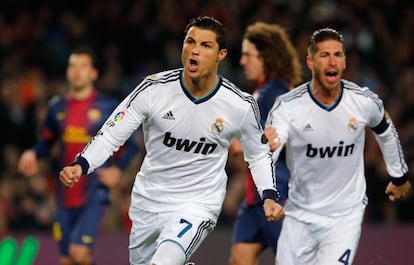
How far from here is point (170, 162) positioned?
22.6 ft

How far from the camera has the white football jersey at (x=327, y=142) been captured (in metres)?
7.20

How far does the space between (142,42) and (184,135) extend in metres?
7.92

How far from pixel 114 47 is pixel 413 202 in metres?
4.48

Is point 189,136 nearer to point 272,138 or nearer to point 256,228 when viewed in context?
point 272,138

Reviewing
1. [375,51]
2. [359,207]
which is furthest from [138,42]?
[359,207]

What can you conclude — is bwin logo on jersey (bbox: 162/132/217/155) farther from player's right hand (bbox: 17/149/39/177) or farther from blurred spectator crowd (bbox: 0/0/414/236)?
blurred spectator crowd (bbox: 0/0/414/236)

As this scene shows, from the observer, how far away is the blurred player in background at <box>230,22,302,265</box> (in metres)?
7.93

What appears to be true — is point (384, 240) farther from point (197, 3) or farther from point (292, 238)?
point (197, 3)

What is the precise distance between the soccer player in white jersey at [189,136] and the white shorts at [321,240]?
57cm

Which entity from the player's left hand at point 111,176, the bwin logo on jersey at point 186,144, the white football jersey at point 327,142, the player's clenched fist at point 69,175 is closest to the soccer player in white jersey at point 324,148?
the white football jersey at point 327,142

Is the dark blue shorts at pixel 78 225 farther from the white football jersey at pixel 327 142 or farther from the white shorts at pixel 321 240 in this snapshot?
the white football jersey at pixel 327 142

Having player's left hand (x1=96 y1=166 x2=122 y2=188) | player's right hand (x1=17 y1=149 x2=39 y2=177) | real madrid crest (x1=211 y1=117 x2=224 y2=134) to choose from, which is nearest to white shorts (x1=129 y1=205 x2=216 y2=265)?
real madrid crest (x1=211 y1=117 x2=224 y2=134)

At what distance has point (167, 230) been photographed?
6676 millimetres

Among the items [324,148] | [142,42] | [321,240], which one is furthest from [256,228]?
[142,42]
